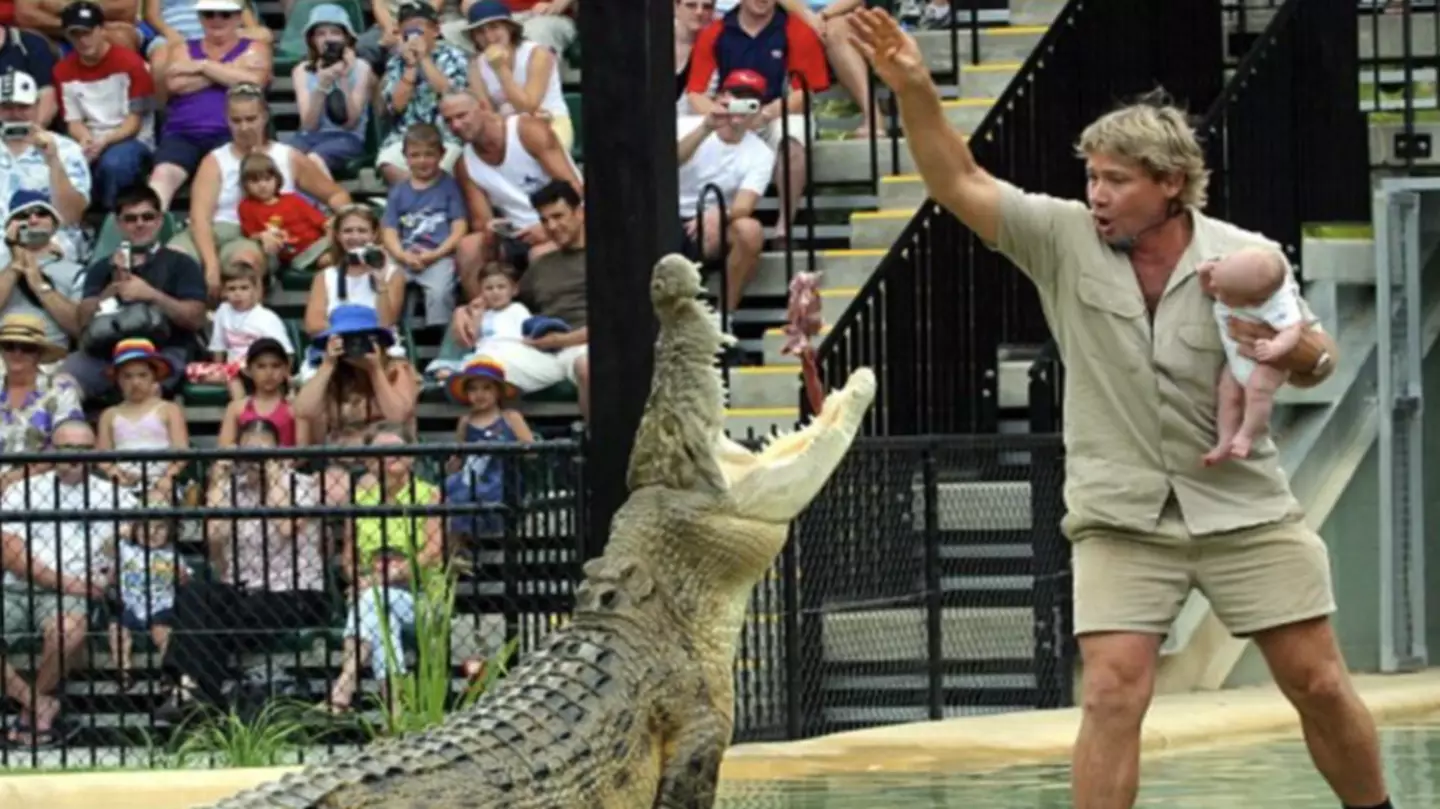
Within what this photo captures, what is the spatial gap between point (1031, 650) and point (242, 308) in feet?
13.8

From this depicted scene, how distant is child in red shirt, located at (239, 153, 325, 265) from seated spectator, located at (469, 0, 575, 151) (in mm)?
1025

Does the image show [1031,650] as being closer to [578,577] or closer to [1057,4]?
[578,577]

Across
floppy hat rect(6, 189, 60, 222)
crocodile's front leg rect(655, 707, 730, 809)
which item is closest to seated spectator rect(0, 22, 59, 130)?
floppy hat rect(6, 189, 60, 222)

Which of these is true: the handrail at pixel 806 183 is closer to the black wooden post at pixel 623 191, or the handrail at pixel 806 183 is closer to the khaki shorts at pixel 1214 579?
the black wooden post at pixel 623 191

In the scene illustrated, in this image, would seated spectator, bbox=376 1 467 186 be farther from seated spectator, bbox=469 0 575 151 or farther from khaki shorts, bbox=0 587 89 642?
khaki shorts, bbox=0 587 89 642

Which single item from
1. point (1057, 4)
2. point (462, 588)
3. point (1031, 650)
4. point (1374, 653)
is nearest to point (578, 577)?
point (462, 588)

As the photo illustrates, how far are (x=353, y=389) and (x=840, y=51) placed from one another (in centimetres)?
318

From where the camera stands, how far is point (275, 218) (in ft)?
53.6

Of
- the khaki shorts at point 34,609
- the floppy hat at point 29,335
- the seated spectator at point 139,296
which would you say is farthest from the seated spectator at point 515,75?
the khaki shorts at point 34,609

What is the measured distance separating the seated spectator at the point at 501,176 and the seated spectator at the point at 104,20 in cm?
210

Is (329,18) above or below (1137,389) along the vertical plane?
above

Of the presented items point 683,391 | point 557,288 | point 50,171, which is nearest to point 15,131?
point 50,171

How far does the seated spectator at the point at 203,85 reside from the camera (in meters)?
16.9

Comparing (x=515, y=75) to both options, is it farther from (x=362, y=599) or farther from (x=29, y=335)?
(x=362, y=599)
